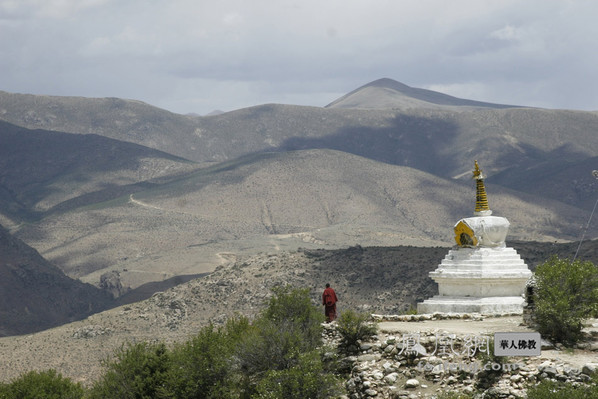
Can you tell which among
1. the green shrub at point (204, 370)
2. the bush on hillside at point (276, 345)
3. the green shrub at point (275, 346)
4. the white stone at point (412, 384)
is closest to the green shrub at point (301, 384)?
the green shrub at point (275, 346)

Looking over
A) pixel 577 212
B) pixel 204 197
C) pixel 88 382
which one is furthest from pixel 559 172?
pixel 88 382

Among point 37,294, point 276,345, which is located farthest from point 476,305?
point 37,294

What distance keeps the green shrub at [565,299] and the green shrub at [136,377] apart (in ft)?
30.0

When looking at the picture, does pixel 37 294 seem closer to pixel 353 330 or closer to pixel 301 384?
pixel 353 330

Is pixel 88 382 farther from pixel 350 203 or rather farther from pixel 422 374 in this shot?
pixel 350 203

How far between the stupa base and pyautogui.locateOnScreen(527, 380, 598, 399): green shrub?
751 centimetres

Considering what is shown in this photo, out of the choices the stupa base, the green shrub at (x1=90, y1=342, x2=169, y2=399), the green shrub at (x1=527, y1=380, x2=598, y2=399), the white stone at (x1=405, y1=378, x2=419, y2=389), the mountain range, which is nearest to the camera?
the green shrub at (x1=527, y1=380, x2=598, y2=399)

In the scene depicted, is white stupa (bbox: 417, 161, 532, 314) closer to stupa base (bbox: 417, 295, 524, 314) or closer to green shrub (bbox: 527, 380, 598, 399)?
stupa base (bbox: 417, 295, 524, 314)

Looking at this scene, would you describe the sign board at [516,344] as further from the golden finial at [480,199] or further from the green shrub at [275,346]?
the golden finial at [480,199]

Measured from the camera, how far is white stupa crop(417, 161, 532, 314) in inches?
1033

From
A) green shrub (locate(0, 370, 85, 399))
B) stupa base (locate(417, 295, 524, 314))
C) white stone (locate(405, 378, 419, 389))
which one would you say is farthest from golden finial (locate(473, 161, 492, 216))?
green shrub (locate(0, 370, 85, 399))

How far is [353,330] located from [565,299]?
4.73 m

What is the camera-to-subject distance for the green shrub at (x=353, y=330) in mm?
22578

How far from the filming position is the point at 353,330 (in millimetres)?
22562
